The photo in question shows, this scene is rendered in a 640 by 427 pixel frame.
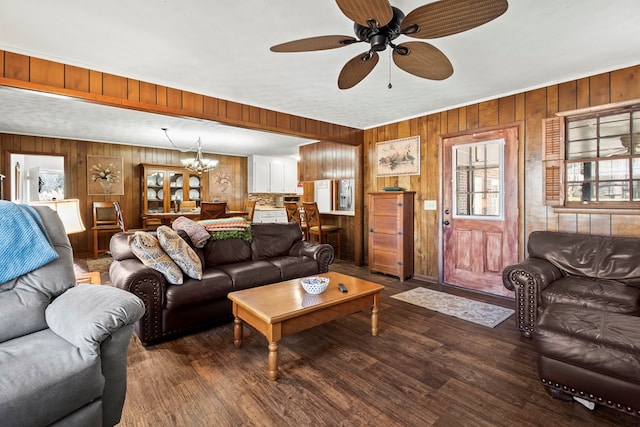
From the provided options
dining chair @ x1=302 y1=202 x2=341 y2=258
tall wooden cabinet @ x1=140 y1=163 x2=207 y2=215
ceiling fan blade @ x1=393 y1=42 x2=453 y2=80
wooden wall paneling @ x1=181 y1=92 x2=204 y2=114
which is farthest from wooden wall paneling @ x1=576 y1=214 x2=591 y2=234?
tall wooden cabinet @ x1=140 y1=163 x2=207 y2=215

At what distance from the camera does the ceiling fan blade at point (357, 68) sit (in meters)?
2.03

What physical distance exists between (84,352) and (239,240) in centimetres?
232

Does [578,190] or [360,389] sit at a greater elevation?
[578,190]

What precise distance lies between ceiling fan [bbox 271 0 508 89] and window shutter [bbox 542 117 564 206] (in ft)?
6.18

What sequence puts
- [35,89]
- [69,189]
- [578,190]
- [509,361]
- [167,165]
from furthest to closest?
[167,165] → [69,189] → [578,190] → [35,89] → [509,361]

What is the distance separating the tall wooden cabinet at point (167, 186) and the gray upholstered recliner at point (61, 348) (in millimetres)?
5522

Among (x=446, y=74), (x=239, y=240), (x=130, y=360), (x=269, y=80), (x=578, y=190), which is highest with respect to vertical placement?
(x=269, y=80)

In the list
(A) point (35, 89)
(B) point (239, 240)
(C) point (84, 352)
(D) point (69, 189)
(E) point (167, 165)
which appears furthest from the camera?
(E) point (167, 165)

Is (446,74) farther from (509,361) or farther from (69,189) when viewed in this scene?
(69,189)

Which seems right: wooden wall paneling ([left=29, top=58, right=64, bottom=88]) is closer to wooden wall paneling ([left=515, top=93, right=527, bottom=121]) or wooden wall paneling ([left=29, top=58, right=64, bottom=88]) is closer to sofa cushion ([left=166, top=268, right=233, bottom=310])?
sofa cushion ([left=166, top=268, right=233, bottom=310])

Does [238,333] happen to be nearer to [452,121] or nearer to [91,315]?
[91,315]

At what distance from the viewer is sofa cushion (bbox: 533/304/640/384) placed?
1539 mm

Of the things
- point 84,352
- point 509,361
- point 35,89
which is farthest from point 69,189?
point 509,361

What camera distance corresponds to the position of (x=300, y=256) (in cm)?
374
